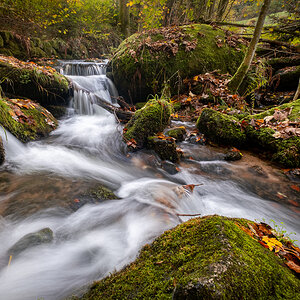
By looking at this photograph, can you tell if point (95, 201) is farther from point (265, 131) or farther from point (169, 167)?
Result: point (265, 131)

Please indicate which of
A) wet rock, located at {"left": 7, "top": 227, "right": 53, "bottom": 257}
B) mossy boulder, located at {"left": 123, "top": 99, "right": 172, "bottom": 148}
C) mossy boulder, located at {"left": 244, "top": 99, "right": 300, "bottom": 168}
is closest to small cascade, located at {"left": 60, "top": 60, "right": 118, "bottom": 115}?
mossy boulder, located at {"left": 123, "top": 99, "right": 172, "bottom": 148}

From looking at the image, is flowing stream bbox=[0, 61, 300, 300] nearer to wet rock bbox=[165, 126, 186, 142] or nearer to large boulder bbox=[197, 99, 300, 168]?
wet rock bbox=[165, 126, 186, 142]

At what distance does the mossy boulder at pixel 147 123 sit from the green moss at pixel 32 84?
3211 millimetres

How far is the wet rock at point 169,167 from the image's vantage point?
390 cm

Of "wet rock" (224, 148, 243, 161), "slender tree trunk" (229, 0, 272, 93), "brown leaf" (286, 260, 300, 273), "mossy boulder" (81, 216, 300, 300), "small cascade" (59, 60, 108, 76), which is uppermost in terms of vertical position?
"slender tree trunk" (229, 0, 272, 93)

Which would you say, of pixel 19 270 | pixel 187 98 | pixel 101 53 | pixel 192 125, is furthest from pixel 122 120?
pixel 101 53

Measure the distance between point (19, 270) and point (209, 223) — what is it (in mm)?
1708

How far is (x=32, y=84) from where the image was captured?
5375 millimetres

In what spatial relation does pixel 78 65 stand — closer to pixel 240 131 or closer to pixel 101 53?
pixel 101 53

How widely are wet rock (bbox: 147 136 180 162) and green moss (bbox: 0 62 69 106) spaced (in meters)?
3.97

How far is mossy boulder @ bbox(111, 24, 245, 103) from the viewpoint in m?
7.18

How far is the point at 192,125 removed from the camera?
19.5ft

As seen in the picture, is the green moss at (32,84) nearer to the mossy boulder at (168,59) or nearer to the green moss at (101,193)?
the mossy boulder at (168,59)

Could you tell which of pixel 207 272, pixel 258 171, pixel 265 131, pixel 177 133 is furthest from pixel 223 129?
pixel 207 272
